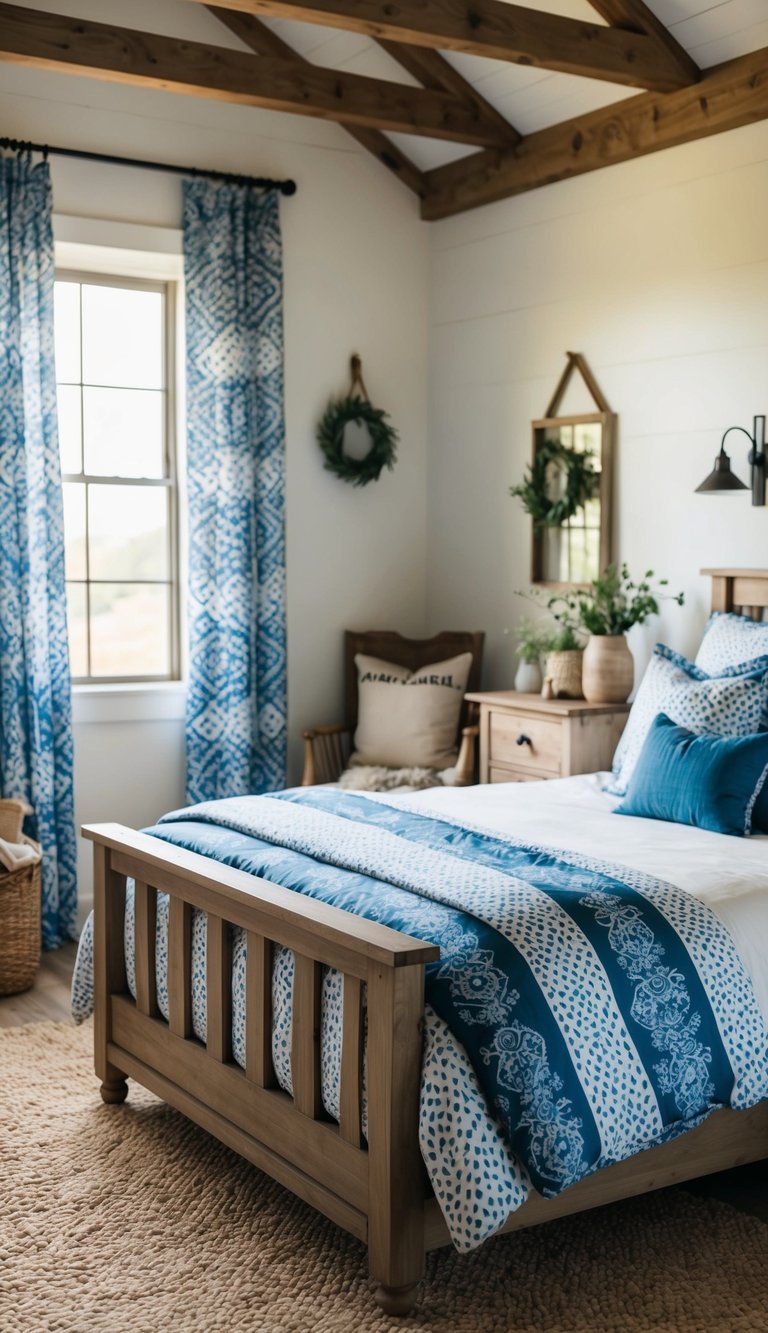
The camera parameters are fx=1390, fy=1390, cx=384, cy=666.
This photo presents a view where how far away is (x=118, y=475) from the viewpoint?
506 cm

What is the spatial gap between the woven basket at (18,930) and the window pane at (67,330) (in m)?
1.78

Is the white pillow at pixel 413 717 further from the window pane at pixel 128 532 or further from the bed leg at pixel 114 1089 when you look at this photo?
the bed leg at pixel 114 1089

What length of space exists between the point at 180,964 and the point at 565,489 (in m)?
2.49

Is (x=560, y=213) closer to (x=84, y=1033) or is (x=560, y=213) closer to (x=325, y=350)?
(x=325, y=350)

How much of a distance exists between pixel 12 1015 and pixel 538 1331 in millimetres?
2174

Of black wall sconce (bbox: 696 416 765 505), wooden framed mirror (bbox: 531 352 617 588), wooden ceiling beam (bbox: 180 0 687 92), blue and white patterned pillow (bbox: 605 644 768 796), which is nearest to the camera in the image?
blue and white patterned pillow (bbox: 605 644 768 796)

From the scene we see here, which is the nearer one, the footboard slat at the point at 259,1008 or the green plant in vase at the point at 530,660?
the footboard slat at the point at 259,1008

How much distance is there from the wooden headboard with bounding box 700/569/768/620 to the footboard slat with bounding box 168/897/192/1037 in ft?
6.50

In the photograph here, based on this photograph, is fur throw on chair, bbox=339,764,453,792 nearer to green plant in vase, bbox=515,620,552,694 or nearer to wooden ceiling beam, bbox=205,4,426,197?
green plant in vase, bbox=515,620,552,694

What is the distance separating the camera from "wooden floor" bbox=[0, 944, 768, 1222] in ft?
9.37

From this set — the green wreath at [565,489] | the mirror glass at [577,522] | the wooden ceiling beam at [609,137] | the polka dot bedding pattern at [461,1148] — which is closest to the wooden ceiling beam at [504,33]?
the wooden ceiling beam at [609,137]

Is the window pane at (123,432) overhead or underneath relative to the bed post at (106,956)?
overhead

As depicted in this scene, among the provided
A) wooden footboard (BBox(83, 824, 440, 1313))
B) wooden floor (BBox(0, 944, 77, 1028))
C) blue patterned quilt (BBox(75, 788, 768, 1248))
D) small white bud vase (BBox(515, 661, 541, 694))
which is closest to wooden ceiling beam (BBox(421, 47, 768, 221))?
small white bud vase (BBox(515, 661, 541, 694))

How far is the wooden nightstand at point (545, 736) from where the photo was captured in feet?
14.3
